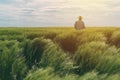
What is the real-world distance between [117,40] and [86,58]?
18.9 ft

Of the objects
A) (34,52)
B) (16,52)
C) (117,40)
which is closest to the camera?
(16,52)

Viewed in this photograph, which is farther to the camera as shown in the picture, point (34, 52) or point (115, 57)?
point (34, 52)

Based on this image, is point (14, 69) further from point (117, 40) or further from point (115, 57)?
point (117, 40)

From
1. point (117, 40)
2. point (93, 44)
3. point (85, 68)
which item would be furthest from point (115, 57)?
point (117, 40)

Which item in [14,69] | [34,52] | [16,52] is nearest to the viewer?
[14,69]

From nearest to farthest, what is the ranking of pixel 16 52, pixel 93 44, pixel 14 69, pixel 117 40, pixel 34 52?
1. pixel 14 69
2. pixel 16 52
3. pixel 93 44
4. pixel 34 52
5. pixel 117 40

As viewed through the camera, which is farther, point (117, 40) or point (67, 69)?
point (117, 40)

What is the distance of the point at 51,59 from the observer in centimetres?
443

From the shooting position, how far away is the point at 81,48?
4816 millimetres

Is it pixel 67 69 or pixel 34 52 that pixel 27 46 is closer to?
pixel 34 52

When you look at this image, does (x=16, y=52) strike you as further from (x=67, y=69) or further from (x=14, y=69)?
(x=67, y=69)

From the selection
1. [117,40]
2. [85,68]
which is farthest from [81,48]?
[117,40]

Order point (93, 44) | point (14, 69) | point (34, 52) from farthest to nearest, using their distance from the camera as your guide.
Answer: point (34, 52) → point (93, 44) → point (14, 69)

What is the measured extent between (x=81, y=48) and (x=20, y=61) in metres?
0.91
